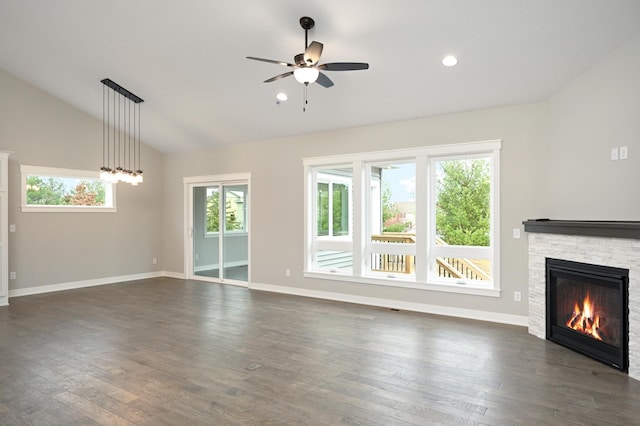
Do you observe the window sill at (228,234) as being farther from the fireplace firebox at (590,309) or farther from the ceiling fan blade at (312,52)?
the fireplace firebox at (590,309)

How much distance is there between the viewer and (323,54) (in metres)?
4.45

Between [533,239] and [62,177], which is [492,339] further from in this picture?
[62,177]

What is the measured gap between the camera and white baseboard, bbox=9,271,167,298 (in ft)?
22.0

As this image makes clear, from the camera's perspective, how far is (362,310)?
5605mm

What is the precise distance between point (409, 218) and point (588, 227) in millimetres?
2372

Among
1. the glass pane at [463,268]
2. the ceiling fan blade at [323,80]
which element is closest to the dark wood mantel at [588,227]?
the glass pane at [463,268]

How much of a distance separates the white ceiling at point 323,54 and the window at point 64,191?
156cm

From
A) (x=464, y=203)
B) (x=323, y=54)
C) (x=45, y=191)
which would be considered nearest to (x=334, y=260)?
(x=464, y=203)

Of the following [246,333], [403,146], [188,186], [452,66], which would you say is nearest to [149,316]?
[246,333]

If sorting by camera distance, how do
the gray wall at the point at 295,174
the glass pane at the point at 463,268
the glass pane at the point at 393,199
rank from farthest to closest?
the glass pane at the point at 393,199
the glass pane at the point at 463,268
the gray wall at the point at 295,174

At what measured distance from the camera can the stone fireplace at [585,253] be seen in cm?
337

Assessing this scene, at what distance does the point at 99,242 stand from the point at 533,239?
24.8 ft

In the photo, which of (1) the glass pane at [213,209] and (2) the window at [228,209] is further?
(1) the glass pane at [213,209]

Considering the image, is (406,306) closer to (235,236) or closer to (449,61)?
(449,61)
